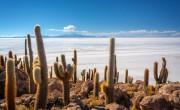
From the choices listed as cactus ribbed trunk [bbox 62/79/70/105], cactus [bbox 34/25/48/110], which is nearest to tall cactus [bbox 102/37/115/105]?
cactus ribbed trunk [bbox 62/79/70/105]

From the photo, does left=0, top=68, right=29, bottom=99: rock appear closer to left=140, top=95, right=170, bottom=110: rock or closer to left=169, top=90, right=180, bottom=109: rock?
left=140, top=95, right=170, bottom=110: rock

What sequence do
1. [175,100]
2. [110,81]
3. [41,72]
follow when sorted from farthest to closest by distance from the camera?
[110,81] → [175,100] → [41,72]

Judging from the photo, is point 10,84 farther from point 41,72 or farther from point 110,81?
point 110,81

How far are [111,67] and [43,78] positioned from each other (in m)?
2.92

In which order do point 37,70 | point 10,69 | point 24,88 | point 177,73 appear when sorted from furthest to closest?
point 177,73 → point 24,88 → point 37,70 → point 10,69

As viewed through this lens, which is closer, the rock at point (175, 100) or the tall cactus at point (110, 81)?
the rock at point (175, 100)

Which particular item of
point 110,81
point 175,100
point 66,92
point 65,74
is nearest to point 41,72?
point 65,74

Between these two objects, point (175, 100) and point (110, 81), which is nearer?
point (175, 100)

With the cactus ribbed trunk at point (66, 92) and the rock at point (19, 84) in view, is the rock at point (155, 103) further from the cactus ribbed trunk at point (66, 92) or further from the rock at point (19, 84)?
the rock at point (19, 84)

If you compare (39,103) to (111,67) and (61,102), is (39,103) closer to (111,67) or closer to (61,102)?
(61,102)

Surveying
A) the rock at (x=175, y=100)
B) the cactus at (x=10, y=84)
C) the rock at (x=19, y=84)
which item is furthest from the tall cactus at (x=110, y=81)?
the rock at (x=19, y=84)

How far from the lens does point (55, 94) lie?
781 centimetres

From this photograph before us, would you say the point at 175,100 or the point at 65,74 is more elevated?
the point at 65,74

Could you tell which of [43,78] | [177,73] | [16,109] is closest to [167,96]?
[43,78]
